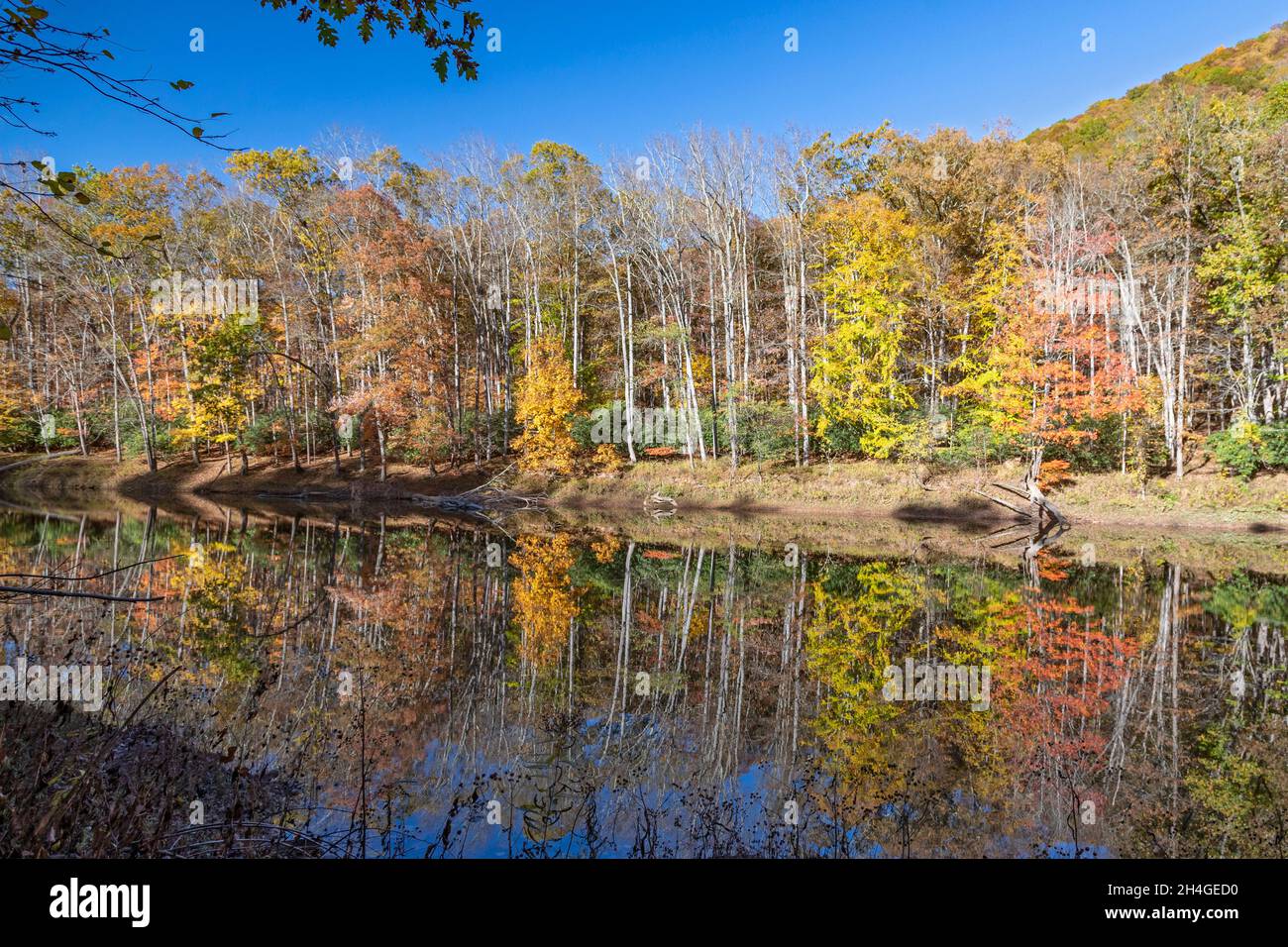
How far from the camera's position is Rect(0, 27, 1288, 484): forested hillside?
2316 centimetres

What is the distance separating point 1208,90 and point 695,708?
42.6 meters

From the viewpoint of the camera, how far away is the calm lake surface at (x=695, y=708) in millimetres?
4730

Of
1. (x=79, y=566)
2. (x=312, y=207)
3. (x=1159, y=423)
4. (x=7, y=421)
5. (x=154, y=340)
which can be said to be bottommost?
(x=79, y=566)

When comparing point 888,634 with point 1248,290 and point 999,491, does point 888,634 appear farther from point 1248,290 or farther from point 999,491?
point 1248,290

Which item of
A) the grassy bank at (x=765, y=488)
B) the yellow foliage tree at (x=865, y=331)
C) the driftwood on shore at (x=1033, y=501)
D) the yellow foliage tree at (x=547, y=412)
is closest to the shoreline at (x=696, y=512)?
the grassy bank at (x=765, y=488)

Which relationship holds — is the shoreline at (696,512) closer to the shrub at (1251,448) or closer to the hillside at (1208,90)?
the shrub at (1251,448)

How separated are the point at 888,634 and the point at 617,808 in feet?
20.4

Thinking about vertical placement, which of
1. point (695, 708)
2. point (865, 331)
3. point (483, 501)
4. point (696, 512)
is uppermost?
point (865, 331)

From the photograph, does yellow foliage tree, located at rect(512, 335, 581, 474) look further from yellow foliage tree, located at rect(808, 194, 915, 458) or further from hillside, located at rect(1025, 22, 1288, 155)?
hillside, located at rect(1025, 22, 1288, 155)

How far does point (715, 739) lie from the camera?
631cm

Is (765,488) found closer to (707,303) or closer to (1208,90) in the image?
(707,303)

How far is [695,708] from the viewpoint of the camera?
716cm

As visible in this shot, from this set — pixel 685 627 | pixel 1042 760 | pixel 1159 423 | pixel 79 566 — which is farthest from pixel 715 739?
pixel 1159 423

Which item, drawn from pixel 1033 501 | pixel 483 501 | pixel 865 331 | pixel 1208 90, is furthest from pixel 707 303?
pixel 1208 90
